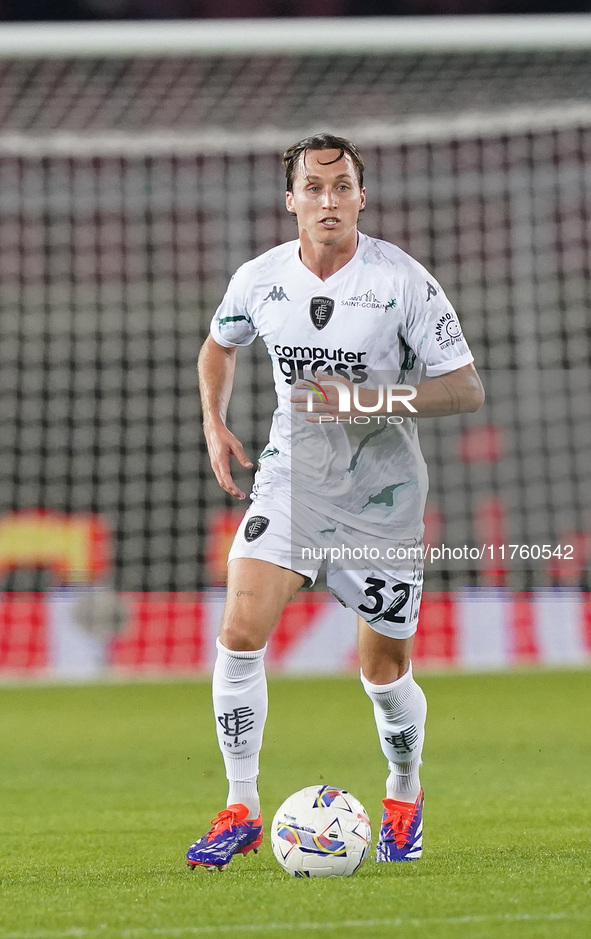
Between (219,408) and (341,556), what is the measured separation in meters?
0.75

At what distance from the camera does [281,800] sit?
607cm

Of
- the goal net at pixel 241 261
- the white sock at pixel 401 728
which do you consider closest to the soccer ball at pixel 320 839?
the white sock at pixel 401 728

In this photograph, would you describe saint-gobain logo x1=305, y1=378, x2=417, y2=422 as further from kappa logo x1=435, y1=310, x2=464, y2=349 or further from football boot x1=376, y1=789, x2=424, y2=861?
football boot x1=376, y1=789, x2=424, y2=861

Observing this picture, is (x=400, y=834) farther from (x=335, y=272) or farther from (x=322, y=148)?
(x=322, y=148)

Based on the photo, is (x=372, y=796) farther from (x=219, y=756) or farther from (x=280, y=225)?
(x=280, y=225)

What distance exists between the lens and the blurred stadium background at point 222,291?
1123 centimetres

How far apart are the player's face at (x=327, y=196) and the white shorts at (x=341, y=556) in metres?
0.92

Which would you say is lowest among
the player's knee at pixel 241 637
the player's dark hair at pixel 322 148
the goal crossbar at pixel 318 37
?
the player's knee at pixel 241 637

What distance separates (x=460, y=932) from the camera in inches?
125

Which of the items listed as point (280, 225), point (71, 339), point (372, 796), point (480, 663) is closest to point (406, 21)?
point (372, 796)

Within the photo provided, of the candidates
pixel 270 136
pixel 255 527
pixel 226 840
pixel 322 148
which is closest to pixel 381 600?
pixel 255 527

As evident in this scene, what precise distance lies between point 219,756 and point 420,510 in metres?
3.40

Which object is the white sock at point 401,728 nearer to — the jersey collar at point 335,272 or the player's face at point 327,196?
Result: the jersey collar at point 335,272

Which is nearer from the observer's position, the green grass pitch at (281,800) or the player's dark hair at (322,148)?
the green grass pitch at (281,800)
